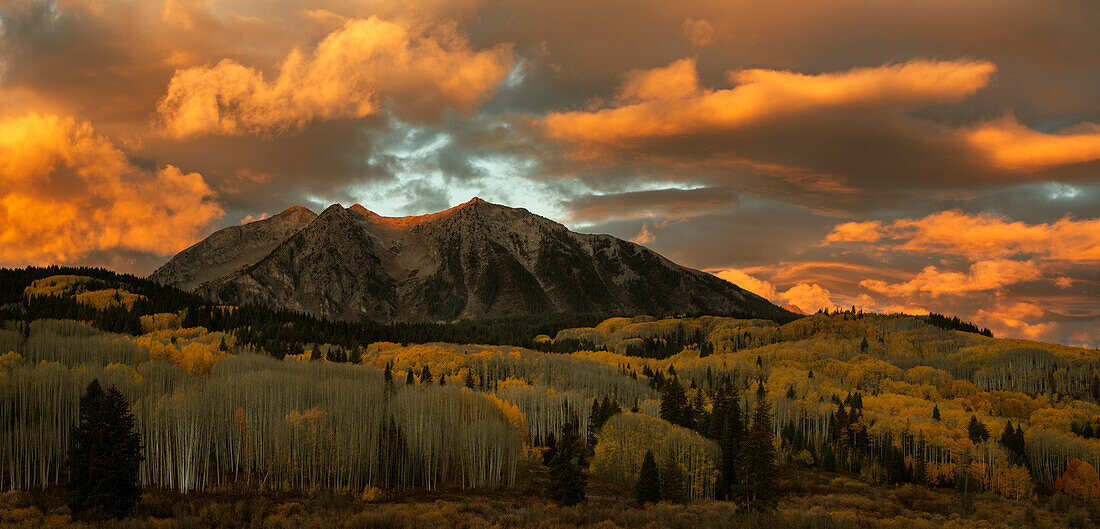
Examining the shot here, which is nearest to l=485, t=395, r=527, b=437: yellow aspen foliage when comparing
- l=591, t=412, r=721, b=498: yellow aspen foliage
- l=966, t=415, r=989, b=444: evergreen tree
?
l=591, t=412, r=721, b=498: yellow aspen foliage

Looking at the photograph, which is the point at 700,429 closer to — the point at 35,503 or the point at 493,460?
the point at 493,460

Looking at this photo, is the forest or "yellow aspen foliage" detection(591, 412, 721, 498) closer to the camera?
the forest

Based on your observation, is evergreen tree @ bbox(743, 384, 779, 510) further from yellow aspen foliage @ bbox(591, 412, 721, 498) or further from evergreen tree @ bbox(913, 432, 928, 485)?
evergreen tree @ bbox(913, 432, 928, 485)

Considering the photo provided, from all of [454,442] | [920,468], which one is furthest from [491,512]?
[920,468]

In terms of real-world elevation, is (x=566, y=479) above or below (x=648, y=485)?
above

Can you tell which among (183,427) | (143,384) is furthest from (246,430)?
(143,384)

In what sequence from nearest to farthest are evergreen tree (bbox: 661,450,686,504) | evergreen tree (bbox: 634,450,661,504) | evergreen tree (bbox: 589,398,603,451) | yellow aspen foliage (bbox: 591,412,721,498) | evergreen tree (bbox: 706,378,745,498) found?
evergreen tree (bbox: 634,450,661,504), evergreen tree (bbox: 661,450,686,504), evergreen tree (bbox: 706,378,745,498), yellow aspen foliage (bbox: 591,412,721,498), evergreen tree (bbox: 589,398,603,451)

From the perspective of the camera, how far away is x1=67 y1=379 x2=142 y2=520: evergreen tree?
58750 mm

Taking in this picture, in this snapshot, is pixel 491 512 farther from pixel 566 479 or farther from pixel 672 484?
pixel 672 484

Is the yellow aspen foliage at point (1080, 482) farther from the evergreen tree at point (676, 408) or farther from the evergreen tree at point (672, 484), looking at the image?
the evergreen tree at point (672, 484)

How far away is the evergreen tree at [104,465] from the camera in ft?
193

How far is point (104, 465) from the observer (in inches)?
2317

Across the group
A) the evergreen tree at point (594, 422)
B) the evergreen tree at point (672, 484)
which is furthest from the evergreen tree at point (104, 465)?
the evergreen tree at point (594, 422)

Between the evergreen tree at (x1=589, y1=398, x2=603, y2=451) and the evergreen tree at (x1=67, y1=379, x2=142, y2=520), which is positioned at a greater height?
the evergreen tree at (x1=67, y1=379, x2=142, y2=520)
